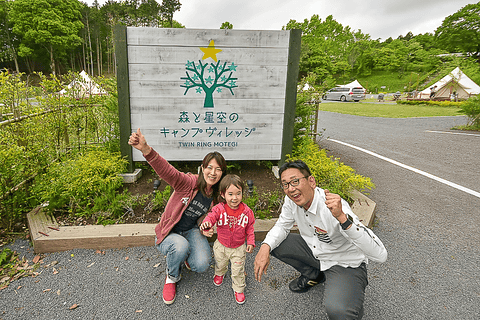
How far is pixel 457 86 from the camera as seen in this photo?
26.7 metres

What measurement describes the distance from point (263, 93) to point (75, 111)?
3017mm

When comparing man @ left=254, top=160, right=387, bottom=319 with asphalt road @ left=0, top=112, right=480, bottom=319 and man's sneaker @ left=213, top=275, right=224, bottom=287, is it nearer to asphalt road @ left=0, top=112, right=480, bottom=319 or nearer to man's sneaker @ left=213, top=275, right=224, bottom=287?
asphalt road @ left=0, top=112, right=480, bottom=319

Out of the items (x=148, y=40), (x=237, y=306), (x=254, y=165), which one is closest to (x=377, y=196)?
(x=254, y=165)

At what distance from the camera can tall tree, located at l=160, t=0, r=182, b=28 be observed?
134ft

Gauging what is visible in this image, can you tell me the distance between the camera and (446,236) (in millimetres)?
3076

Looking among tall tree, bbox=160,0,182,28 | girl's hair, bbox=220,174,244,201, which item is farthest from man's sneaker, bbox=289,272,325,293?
tall tree, bbox=160,0,182,28

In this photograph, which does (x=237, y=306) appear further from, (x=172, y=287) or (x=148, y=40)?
(x=148, y=40)

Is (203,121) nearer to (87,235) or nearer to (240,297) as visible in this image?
(87,235)

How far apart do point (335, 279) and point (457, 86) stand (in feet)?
113

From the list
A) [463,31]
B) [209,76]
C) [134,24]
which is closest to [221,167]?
[209,76]

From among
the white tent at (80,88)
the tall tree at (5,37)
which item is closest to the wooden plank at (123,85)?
the white tent at (80,88)

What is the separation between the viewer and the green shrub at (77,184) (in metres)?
3.02

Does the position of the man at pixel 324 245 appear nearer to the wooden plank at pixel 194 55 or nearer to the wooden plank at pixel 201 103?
the wooden plank at pixel 201 103

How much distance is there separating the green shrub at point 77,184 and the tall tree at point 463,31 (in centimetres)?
6173
